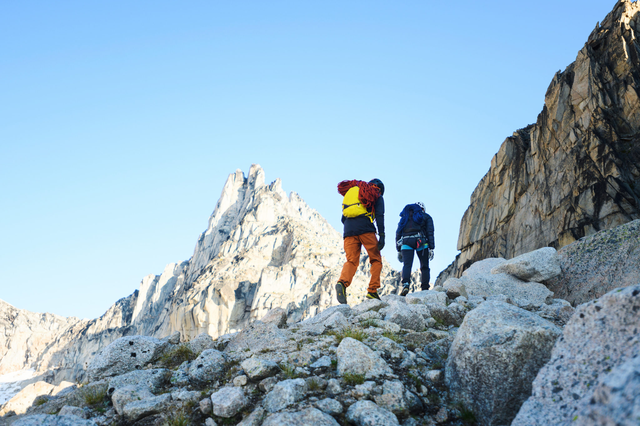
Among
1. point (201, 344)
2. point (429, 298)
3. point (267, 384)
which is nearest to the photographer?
point (267, 384)

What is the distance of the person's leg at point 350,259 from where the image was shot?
31.5 feet

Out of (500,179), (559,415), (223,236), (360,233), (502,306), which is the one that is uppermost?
(223,236)

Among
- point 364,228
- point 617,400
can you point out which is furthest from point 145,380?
point 364,228

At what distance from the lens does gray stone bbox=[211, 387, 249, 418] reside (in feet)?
13.4

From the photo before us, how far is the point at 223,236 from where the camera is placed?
122375 mm

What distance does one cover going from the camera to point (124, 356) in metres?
6.46

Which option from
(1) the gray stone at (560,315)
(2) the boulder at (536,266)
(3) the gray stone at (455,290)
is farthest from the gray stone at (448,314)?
(2) the boulder at (536,266)

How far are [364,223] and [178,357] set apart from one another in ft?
16.9

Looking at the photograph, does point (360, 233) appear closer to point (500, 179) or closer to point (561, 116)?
point (561, 116)

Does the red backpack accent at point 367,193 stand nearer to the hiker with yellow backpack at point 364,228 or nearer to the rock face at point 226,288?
the hiker with yellow backpack at point 364,228

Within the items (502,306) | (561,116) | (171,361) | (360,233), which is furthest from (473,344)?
(561,116)

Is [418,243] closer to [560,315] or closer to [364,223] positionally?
[364,223]

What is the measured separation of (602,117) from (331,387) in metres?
19.7

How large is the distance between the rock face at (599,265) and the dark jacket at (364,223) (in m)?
4.57
